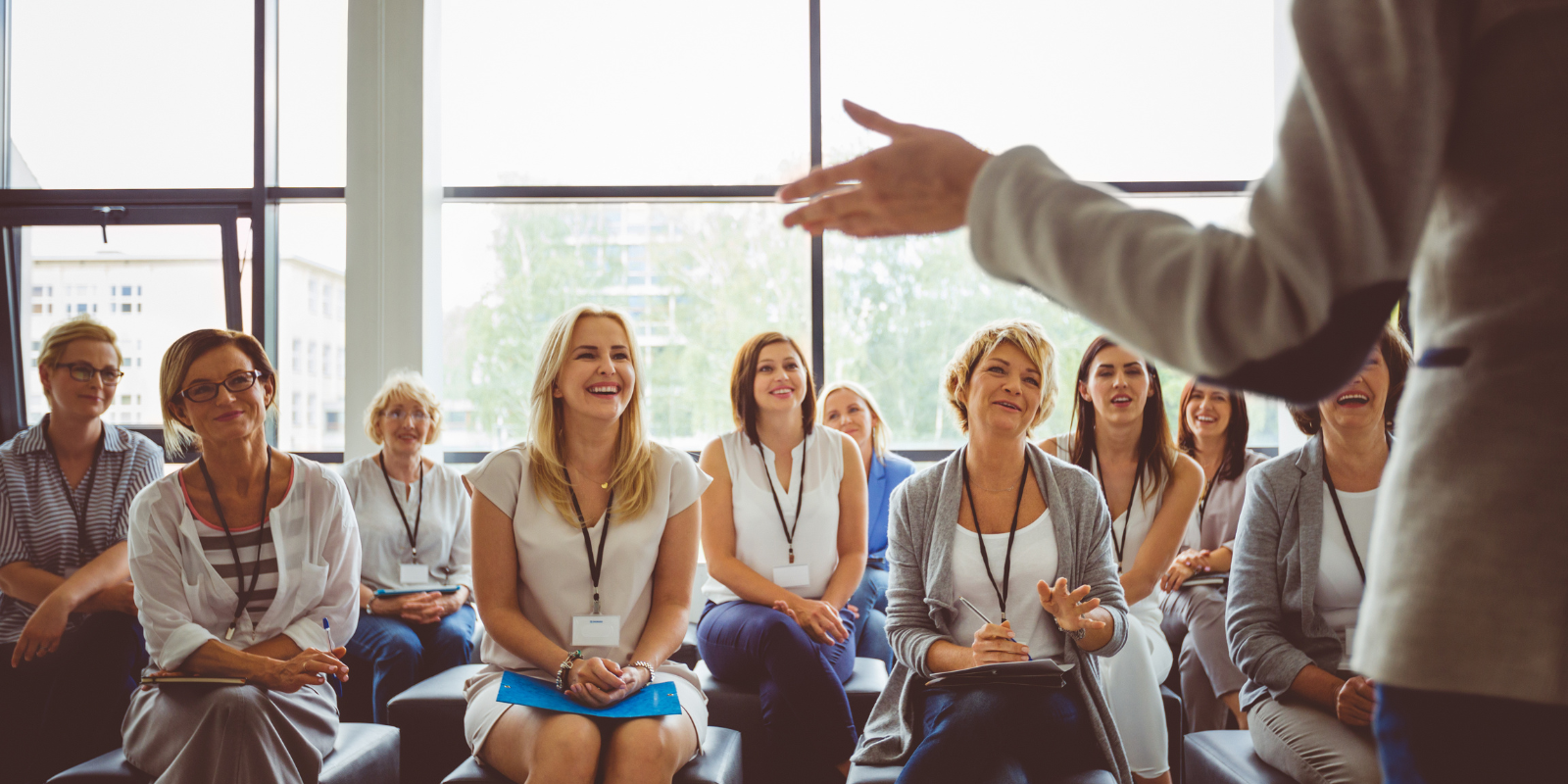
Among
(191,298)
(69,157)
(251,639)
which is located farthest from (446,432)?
(251,639)

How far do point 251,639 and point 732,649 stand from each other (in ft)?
4.56

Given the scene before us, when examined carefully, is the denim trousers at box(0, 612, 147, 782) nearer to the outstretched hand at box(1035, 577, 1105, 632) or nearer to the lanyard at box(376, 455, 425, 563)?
the lanyard at box(376, 455, 425, 563)

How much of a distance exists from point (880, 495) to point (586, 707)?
2.20 meters

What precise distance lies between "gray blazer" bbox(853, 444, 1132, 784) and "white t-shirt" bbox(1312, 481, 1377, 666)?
53cm

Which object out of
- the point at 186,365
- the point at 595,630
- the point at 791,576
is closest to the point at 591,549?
the point at 595,630

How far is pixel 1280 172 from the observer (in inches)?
21.1

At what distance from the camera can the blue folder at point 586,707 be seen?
211 cm

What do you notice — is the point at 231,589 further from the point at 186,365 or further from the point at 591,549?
the point at 591,549

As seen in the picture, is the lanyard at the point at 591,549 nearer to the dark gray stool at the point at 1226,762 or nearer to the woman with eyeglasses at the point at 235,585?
the woman with eyeglasses at the point at 235,585

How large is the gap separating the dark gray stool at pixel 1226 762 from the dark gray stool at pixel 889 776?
0.26 m

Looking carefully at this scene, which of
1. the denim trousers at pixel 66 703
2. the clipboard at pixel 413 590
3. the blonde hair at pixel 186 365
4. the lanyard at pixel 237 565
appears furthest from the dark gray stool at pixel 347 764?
the clipboard at pixel 413 590

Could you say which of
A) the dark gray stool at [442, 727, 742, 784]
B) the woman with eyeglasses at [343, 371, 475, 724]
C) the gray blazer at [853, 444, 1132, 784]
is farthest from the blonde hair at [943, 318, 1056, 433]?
the woman with eyeglasses at [343, 371, 475, 724]

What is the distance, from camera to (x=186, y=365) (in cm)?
254

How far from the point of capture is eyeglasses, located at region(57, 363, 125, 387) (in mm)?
3283
